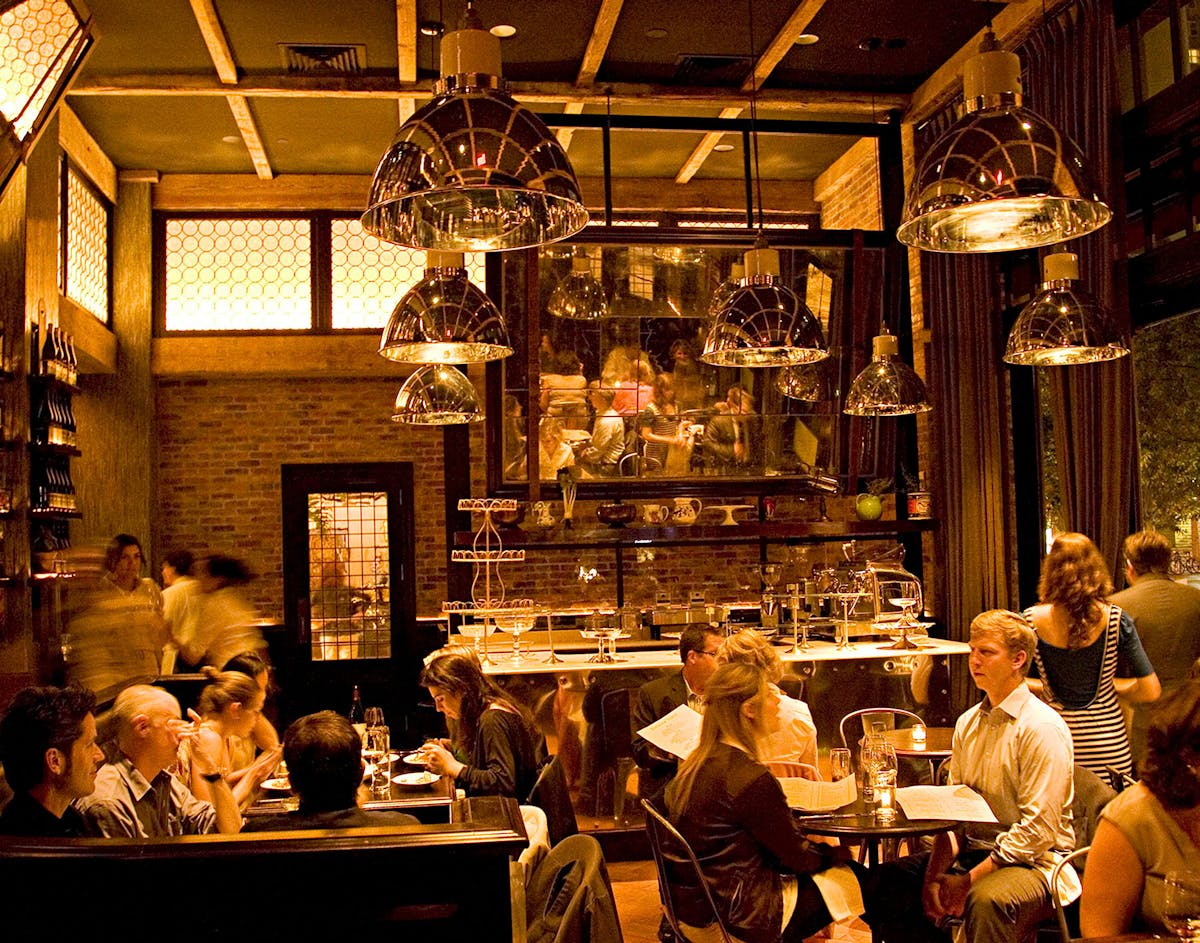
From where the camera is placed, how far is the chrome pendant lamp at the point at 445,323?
4.36 metres

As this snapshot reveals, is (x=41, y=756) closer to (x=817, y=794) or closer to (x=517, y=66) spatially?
(x=817, y=794)

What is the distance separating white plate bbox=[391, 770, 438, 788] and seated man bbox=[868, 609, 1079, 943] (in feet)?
5.38

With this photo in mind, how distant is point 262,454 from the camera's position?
10.3 metres

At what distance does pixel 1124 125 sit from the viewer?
19.3 ft

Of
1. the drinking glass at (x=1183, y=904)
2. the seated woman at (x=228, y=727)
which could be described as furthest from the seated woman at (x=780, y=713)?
the drinking glass at (x=1183, y=904)

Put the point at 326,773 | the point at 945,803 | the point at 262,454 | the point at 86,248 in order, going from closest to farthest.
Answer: the point at 326,773, the point at 945,803, the point at 86,248, the point at 262,454

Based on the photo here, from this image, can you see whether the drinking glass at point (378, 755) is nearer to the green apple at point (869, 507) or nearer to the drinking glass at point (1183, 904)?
the drinking glass at point (1183, 904)

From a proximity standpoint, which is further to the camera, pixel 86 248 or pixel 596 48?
pixel 86 248

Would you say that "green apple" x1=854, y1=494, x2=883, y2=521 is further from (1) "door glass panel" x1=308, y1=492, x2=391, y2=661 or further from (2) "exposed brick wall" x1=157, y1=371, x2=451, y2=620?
(1) "door glass panel" x1=308, y1=492, x2=391, y2=661

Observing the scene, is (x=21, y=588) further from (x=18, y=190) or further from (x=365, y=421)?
(x=365, y=421)

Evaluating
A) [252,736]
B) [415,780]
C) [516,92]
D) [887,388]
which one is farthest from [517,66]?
Answer: [415,780]

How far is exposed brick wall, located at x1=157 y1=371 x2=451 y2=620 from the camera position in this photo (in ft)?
33.6

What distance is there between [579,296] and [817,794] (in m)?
4.56

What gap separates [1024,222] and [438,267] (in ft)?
7.98
